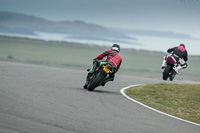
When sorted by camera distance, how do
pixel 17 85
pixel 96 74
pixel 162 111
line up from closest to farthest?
pixel 162 111
pixel 17 85
pixel 96 74

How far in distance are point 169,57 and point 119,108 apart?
39.7 ft

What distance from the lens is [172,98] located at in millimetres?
14195

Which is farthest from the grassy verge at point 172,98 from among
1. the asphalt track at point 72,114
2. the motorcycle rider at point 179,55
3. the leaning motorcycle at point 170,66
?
the motorcycle rider at point 179,55

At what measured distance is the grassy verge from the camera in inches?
473

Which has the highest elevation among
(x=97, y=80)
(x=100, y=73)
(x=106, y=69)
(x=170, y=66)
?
(x=106, y=69)

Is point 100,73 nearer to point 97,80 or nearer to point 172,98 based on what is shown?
point 97,80

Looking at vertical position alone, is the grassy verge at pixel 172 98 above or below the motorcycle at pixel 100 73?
below

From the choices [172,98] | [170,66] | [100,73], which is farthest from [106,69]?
[170,66]

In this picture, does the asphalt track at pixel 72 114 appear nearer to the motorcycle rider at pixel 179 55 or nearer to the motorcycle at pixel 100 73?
the motorcycle at pixel 100 73

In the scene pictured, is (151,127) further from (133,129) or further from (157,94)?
(157,94)

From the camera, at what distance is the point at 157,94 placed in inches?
584

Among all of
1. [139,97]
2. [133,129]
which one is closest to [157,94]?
[139,97]

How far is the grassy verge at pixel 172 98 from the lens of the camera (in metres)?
12.0

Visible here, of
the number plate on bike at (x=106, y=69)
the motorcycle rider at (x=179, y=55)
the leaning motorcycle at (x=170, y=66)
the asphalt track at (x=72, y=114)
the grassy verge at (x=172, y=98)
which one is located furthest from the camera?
the motorcycle rider at (x=179, y=55)
